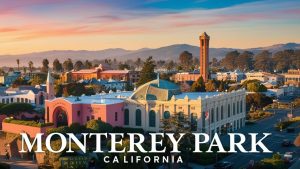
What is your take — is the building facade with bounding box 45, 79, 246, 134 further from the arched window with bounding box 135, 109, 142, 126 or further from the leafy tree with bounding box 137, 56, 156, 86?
the leafy tree with bounding box 137, 56, 156, 86

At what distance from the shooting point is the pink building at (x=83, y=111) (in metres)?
48.6

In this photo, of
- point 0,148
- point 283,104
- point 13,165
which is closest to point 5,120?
point 0,148

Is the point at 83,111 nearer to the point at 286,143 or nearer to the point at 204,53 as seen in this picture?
the point at 286,143

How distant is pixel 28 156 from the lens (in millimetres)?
43031

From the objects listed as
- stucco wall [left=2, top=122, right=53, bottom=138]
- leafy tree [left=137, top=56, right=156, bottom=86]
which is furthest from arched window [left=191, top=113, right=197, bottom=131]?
leafy tree [left=137, top=56, right=156, bottom=86]

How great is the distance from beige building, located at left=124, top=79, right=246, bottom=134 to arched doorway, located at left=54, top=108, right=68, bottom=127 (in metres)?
6.48

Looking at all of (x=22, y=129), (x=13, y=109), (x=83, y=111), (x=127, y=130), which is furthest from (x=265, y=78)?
(x=22, y=129)

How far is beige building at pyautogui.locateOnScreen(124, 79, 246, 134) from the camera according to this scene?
46.7 meters

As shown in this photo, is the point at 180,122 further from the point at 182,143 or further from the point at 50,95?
the point at 50,95

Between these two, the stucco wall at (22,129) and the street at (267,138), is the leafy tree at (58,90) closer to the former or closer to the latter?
the stucco wall at (22,129)

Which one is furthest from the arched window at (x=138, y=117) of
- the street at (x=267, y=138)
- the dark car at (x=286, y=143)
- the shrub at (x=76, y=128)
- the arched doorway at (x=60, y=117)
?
the dark car at (x=286, y=143)

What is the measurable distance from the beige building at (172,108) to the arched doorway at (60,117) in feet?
21.3

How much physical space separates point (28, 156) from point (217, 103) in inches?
791

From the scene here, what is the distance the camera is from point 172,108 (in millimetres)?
47812
